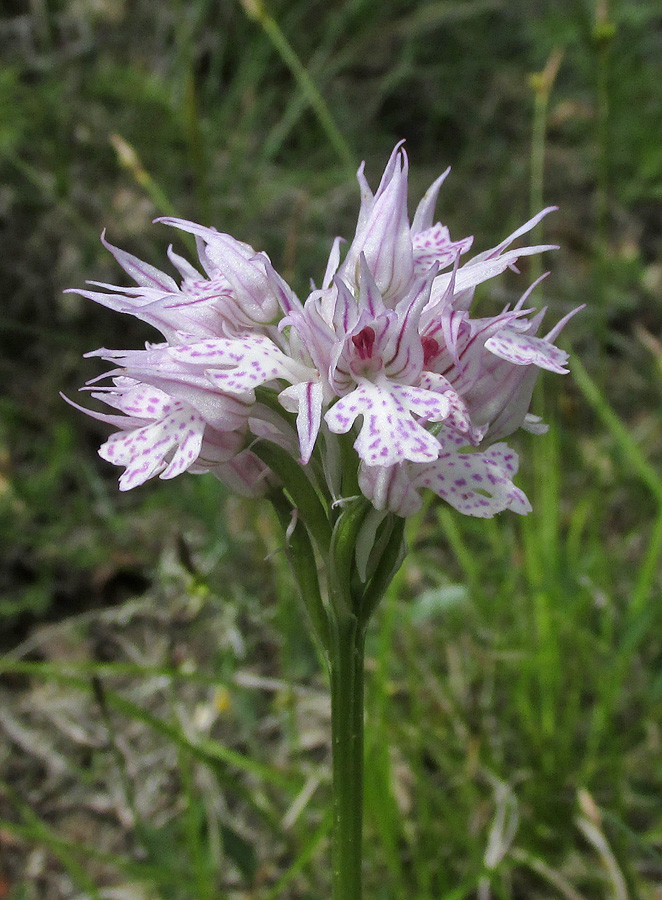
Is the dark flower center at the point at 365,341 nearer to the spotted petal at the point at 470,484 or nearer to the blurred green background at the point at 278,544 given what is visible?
the spotted petal at the point at 470,484

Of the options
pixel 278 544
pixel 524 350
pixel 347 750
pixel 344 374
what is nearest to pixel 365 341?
pixel 344 374

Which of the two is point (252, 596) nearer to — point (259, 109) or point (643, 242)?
point (259, 109)

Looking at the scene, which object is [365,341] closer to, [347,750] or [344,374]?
[344,374]

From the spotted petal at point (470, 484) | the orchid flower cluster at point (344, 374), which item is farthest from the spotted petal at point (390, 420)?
the spotted petal at point (470, 484)

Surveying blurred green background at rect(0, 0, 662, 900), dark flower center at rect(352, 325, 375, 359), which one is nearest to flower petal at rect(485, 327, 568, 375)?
dark flower center at rect(352, 325, 375, 359)

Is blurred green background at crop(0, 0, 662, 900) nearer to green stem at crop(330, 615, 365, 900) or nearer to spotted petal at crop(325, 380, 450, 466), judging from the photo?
Result: green stem at crop(330, 615, 365, 900)

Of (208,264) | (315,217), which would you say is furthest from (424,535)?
(208,264)
